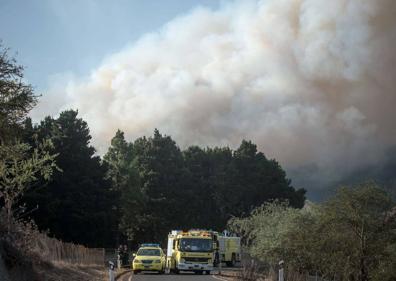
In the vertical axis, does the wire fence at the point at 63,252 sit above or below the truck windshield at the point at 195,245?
below

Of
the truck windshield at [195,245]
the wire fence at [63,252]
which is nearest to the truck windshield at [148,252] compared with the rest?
the truck windshield at [195,245]

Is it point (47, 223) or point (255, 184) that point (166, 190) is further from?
point (47, 223)

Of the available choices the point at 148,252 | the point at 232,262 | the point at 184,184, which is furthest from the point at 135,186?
the point at 148,252

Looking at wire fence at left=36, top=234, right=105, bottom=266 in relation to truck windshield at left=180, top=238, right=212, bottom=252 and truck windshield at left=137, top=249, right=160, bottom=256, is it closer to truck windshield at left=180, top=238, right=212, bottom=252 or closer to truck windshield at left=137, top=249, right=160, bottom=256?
truck windshield at left=137, top=249, right=160, bottom=256

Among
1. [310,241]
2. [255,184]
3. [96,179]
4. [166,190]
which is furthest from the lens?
[255,184]

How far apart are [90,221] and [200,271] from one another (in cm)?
2707

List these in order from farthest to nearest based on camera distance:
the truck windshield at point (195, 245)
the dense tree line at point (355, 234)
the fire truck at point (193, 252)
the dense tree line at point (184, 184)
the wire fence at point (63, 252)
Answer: the dense tree line at point (184, 184)
the truck windshield at point (195, 245)
the fire truck at point (193, 252)
the wire fence at point (63, 252)
the dense tree line at point (355, 234)

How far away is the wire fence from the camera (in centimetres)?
3239

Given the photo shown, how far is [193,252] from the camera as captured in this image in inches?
1645

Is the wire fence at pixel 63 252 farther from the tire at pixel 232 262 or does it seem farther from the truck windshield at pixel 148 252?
the tire at pixel 232 262

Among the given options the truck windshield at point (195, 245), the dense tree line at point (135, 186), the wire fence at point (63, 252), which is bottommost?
the wire fence at point (63, 252)

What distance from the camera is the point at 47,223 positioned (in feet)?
200

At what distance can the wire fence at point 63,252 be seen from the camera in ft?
106

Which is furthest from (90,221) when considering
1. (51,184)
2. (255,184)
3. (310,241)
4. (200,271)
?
(255,184)
